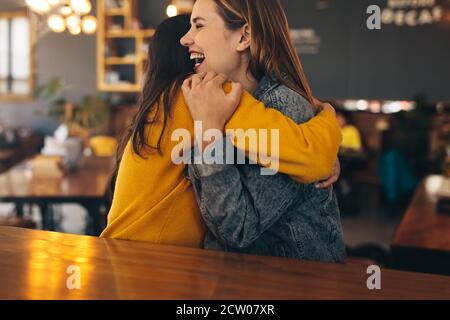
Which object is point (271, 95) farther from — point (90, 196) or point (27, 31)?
point (27, 31)

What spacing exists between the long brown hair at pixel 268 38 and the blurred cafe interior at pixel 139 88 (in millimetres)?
1960

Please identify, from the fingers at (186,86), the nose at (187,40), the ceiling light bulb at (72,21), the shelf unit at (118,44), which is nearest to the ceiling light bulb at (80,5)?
the ceiling light bulb at (72,21)

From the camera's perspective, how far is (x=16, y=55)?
904 cm

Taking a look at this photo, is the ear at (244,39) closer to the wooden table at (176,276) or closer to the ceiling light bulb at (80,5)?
the wooden table at (176,276)

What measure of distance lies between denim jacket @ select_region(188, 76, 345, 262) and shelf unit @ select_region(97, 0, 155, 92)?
7606 mm

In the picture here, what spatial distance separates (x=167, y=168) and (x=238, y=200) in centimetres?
17

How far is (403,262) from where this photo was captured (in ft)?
6.61

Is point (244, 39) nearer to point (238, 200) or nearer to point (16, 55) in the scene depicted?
point (238, 200)

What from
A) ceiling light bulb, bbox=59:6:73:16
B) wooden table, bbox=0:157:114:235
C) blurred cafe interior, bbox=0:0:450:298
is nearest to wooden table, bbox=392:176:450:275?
blurred cafe interior, bbox=0:0:450:298

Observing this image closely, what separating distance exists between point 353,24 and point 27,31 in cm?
531

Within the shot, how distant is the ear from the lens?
3.77 ft
